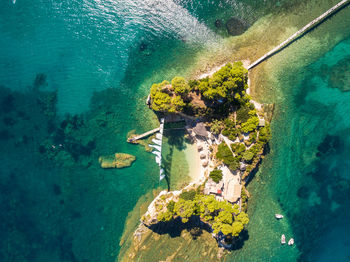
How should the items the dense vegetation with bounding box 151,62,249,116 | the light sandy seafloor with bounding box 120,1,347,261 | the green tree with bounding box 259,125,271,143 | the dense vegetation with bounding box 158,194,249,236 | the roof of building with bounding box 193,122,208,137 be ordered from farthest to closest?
the roof of building with bounding box 193,122,208,137 < the light sandy seafloor with bounding box 120,1,347,261 < the green tree with bounding box 259,125,271,143 < the dense vegetation with bounding box 158,194,249,236 < the dense vegetation with bounding box 151,62,249,116

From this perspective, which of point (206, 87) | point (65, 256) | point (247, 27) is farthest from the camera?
point (65, 256)

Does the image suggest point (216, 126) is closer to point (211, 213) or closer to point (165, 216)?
point (211, 213)

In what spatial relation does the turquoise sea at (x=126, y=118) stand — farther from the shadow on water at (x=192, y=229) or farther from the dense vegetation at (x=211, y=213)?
the dense vegetation at (x=211, y=213)

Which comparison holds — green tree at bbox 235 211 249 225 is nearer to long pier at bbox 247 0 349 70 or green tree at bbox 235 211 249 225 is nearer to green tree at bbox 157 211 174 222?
green tree at bbox 157 211 174 222

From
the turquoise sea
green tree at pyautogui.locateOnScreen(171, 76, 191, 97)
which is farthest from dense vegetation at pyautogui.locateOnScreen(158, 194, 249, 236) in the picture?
green tree at pyautogui.locateOnScreen(171, 76, 191, 97)

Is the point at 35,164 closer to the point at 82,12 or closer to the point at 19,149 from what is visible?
the point at 19,149

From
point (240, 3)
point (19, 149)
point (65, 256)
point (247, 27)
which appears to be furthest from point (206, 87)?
point (65, 256)

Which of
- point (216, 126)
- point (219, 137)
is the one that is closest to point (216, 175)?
point (219, 137)
